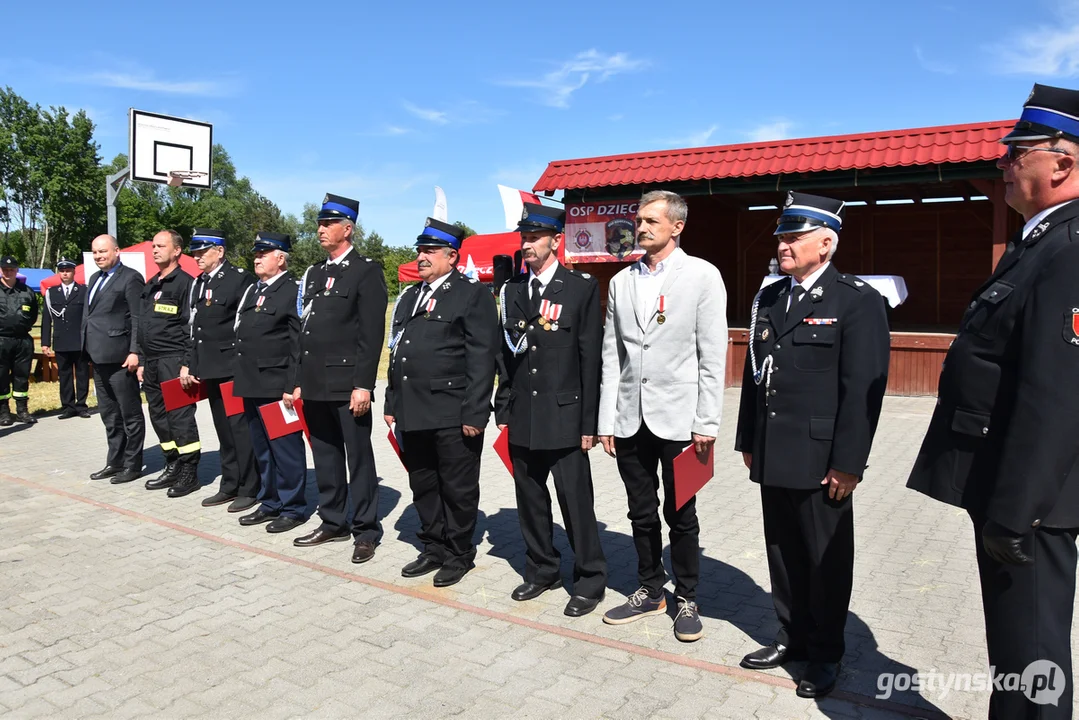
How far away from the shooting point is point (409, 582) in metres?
4.81

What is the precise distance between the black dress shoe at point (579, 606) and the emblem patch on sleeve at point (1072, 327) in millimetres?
2751

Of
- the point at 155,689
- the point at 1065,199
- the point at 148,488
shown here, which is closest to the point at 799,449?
the point at 1065,199

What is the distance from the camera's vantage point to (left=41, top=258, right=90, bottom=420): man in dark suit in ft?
37.2

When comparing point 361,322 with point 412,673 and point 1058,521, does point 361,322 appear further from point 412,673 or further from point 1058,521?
point 1058,521

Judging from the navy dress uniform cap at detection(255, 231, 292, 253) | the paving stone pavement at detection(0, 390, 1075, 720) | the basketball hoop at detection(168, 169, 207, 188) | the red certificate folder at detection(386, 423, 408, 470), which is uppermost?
the basketball hoop at detection(168, 169, 207, 188)

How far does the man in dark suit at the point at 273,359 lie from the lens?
5.91 metres

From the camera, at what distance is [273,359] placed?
6031 millimetres

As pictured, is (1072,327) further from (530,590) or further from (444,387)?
(444,387)

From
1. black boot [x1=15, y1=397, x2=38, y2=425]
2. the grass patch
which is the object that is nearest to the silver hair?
black boot [x1=15, y1=397, x2=38, y2=425]

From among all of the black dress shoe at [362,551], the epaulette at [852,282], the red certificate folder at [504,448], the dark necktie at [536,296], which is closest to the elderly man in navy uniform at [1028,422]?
the epaulette at [852,282]

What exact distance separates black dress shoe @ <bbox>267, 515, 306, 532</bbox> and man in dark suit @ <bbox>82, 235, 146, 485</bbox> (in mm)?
2427

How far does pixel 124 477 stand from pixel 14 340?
532cm

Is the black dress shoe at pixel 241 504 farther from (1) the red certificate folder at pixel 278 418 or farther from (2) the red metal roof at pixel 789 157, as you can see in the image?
(2) the red metal roof at pixel 789 157

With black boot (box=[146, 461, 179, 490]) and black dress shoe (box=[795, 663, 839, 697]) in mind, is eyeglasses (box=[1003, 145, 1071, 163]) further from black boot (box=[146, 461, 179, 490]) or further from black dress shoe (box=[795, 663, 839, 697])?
black boot (box=[146, 461, 179, 490])
